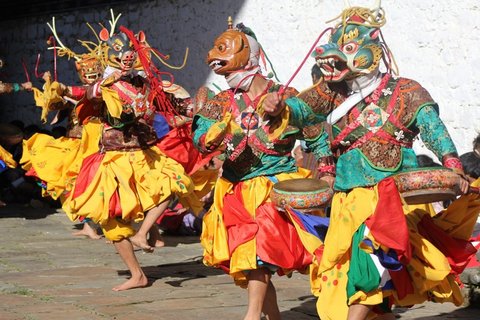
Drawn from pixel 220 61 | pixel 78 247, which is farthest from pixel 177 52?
pixel 220 61

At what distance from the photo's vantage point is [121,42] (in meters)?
7.48

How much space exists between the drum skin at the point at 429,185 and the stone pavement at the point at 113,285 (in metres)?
1.88

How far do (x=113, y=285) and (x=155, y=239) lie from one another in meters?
2.07

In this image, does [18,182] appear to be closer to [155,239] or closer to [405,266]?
[155,239]

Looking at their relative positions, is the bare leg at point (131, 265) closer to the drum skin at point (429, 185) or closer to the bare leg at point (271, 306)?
the bare leg at point (271, 306)

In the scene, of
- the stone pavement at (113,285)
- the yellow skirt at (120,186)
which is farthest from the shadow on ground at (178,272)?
the yellow skirt at (120,186)

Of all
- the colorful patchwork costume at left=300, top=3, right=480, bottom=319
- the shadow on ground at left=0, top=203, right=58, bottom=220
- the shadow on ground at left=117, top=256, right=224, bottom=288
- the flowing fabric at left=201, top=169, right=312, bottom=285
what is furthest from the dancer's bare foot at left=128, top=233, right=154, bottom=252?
the shadow on ground at left=0, top=203, right=58, bottom=220

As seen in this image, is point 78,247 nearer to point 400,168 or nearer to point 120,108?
point 120,108

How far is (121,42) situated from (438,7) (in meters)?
2.96

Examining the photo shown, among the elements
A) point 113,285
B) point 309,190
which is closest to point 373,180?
point 309,190

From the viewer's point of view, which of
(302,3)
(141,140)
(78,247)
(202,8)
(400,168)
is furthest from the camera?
(202,8)

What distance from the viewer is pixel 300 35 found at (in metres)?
10.6

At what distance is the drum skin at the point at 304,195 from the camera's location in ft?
17.8

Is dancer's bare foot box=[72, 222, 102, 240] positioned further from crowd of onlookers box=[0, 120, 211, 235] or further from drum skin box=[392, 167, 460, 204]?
drum skin box=[392, 167, 460, 204]
